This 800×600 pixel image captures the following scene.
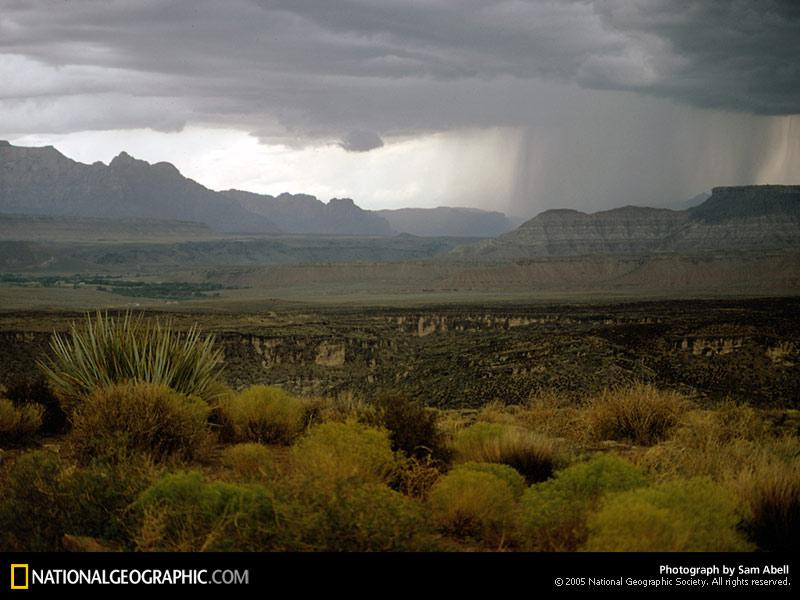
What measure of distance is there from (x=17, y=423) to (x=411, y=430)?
5.98 meters

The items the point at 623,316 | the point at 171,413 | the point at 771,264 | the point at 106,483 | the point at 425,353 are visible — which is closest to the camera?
the point at 106,483

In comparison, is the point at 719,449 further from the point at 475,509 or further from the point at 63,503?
the point at 63,503

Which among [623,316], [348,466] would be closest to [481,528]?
[348,466]

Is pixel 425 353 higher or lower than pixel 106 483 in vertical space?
lower

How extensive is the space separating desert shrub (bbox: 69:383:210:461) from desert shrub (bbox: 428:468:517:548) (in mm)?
3654

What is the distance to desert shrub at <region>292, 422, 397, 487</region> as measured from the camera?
8594mm

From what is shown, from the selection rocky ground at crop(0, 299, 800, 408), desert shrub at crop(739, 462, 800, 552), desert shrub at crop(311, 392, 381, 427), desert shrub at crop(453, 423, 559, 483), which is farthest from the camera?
rocky ground at crop(0, 299, 800, 408)

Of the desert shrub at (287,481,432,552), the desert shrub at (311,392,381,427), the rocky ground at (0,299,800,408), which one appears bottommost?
the rocky ground at (0,299,800,408)

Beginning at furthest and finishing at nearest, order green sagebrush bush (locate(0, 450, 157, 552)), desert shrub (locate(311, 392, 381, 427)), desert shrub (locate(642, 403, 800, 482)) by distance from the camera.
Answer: desert shrub (locate(311, 392, 381, 427)) < desert shrub (locate(642, 403, 800, 482)) < green sagebrush bush (locate(0, 450, 157, 552))

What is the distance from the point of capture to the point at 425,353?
4931cm

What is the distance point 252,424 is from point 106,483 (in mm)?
4894
